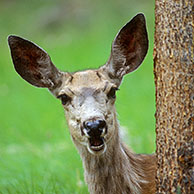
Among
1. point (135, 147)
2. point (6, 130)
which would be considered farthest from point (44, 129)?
point (135, 147)

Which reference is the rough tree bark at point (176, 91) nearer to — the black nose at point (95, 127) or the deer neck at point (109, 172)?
the black nose at point (95, 127)

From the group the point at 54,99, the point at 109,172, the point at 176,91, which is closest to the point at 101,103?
the point at 109,172

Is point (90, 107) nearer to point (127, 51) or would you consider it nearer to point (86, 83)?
point (86, 83)

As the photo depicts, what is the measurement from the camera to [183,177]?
4180mm

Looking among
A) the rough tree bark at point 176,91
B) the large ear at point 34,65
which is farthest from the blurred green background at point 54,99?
the rough tree bark at point 176,91

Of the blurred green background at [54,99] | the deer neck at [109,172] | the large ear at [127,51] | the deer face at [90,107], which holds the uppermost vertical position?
the blurred green background at [54,99]

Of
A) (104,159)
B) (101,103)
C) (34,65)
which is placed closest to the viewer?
(101,103)

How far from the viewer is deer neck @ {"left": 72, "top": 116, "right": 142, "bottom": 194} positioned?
4.89 metres

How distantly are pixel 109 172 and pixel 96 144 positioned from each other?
1.60 feet

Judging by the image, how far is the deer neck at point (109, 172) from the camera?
489cm

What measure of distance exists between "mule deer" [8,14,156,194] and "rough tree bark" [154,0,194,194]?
56 cm

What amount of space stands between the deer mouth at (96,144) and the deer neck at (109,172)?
315 millimetres

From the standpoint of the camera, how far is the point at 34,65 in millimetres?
5305

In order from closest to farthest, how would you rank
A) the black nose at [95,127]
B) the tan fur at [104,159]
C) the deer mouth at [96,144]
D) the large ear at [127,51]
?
the black nose at [95,127] → the deer mouth at [96,144] → the tan fur at [104,159] → the large ear at [127,51]
